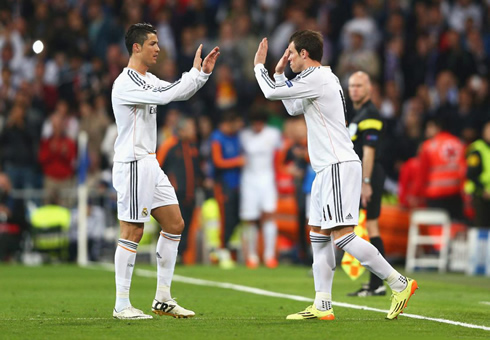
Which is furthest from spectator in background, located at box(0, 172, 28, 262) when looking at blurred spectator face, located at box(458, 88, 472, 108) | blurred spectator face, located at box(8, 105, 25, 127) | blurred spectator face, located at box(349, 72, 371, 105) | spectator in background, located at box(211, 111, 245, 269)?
blurred spectator face, located at box(349, 72, 371, 105)

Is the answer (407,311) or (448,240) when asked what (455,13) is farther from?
(407,311)

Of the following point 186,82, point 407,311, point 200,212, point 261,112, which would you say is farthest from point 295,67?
point 200,212

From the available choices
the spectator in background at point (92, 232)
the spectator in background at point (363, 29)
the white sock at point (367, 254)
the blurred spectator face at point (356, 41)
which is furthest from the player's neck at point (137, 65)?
the spectator in background at point (363, 29)

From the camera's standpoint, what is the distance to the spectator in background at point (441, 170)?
56.7ft

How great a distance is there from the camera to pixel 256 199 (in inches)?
712

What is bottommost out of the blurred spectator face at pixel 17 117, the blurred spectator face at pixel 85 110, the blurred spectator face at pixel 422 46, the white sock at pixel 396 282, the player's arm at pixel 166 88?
the white sock at pixel 396 282

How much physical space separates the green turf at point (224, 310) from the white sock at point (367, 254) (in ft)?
1.33

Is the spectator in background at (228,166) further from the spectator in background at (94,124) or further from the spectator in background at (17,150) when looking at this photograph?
the spectator in background at (17,150)

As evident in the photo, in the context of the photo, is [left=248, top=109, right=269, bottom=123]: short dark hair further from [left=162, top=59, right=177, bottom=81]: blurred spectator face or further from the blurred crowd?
[left=162, top=59, right=177, bottom=81]: blurred spectator face

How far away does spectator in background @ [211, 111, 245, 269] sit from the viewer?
18.1 meters

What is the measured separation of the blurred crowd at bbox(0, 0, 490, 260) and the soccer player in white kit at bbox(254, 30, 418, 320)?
10.1 meters

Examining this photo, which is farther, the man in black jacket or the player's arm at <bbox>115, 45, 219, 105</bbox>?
the man in black jacket

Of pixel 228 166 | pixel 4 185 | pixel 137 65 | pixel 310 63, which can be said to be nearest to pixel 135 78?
pixel 137 65

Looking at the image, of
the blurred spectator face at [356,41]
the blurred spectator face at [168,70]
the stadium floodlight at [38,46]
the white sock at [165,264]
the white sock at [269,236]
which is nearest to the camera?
the white sock at [165,264]
